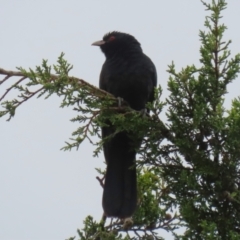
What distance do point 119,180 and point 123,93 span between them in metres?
0.80

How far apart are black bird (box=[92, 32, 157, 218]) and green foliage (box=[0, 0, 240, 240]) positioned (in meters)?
0.65

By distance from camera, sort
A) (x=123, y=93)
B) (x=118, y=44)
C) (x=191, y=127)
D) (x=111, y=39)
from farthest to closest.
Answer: (x=111, y=39), (x=118, y=44), (x=123, y=93), (x=191, y=127)

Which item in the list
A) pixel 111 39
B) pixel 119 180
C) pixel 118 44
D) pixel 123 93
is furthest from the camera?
pixel 111 39

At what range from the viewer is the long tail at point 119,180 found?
14.1ft

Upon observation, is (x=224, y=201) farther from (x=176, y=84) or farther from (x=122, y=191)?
(x=122, y=191)

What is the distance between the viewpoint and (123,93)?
16.3ft

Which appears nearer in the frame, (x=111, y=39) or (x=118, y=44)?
(x=118, y=44)

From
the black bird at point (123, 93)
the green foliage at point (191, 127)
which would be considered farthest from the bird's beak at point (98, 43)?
the green foliage at point (191, 127)

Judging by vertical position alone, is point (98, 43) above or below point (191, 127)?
above

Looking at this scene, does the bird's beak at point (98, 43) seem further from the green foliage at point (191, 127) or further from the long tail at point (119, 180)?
the green foliage at point (191, 127)

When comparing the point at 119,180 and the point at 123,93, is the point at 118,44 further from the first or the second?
the point at 119,180

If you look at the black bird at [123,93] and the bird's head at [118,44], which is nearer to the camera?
the black bird at [123,93]

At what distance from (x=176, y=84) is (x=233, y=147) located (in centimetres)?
48

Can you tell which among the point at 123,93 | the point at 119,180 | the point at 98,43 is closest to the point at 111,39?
the point at 98,43
